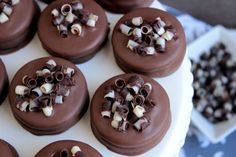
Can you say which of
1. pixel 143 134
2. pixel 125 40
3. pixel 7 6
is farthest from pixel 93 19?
pixel 143 134

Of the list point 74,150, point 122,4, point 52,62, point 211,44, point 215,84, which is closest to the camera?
point 74,150

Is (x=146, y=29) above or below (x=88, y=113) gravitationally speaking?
above

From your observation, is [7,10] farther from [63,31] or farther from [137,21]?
[137,21]

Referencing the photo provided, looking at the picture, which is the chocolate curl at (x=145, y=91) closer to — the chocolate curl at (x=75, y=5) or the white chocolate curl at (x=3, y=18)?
the chocolate curl at (x=75, y=5)

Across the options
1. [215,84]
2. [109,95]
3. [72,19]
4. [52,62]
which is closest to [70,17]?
[72,19]

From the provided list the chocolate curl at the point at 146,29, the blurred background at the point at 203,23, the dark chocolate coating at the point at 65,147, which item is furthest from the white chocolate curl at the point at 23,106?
the blurred background at the point at 203,23
